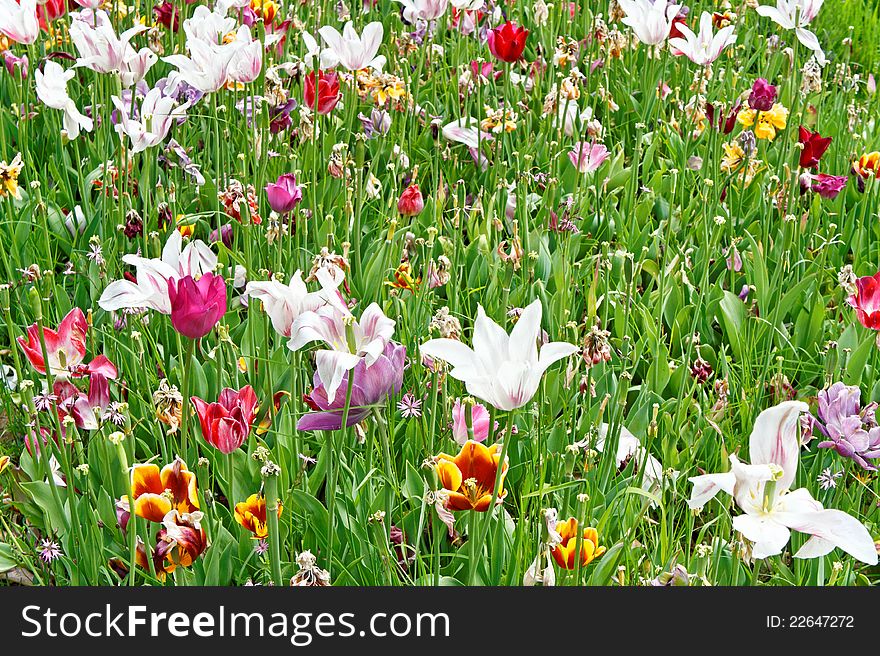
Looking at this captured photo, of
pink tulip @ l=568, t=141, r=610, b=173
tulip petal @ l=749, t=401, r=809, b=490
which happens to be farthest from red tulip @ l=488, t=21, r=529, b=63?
tulip petal @ l=749, t=401, r=809, b=490

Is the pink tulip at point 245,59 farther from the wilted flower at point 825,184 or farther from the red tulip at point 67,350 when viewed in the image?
the wilted flower at point 825,184

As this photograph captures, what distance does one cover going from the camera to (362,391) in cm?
125

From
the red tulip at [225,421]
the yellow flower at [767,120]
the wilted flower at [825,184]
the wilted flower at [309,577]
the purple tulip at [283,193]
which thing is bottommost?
the wilted flower at [309,577]

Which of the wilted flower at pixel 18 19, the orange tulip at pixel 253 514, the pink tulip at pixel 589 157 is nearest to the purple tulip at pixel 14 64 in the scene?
the wilted flower at pixel 18 19

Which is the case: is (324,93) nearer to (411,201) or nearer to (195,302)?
(411,201)

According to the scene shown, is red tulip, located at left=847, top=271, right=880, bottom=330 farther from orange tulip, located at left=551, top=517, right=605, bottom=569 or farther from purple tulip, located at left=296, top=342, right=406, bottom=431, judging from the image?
purple tulip, located at left=296, top=342, right=406, bottom=431

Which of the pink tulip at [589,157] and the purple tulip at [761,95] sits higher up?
the purple tulip at [761,95]

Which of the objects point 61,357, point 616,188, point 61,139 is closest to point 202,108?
point 61,139

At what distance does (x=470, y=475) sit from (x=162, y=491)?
A: 0.40m

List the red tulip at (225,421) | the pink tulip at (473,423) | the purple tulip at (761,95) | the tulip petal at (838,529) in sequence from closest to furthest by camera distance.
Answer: the tulip petal at (838,529) < the red tulip at (225,421) < the pink tulip at (473,423) < the purple tulip at (761,95)

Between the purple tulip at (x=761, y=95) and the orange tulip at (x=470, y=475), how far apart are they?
4.91ft

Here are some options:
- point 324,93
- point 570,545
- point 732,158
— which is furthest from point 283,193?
point 732,158

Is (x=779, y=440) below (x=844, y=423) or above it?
below

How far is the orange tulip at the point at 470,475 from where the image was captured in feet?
3.99
